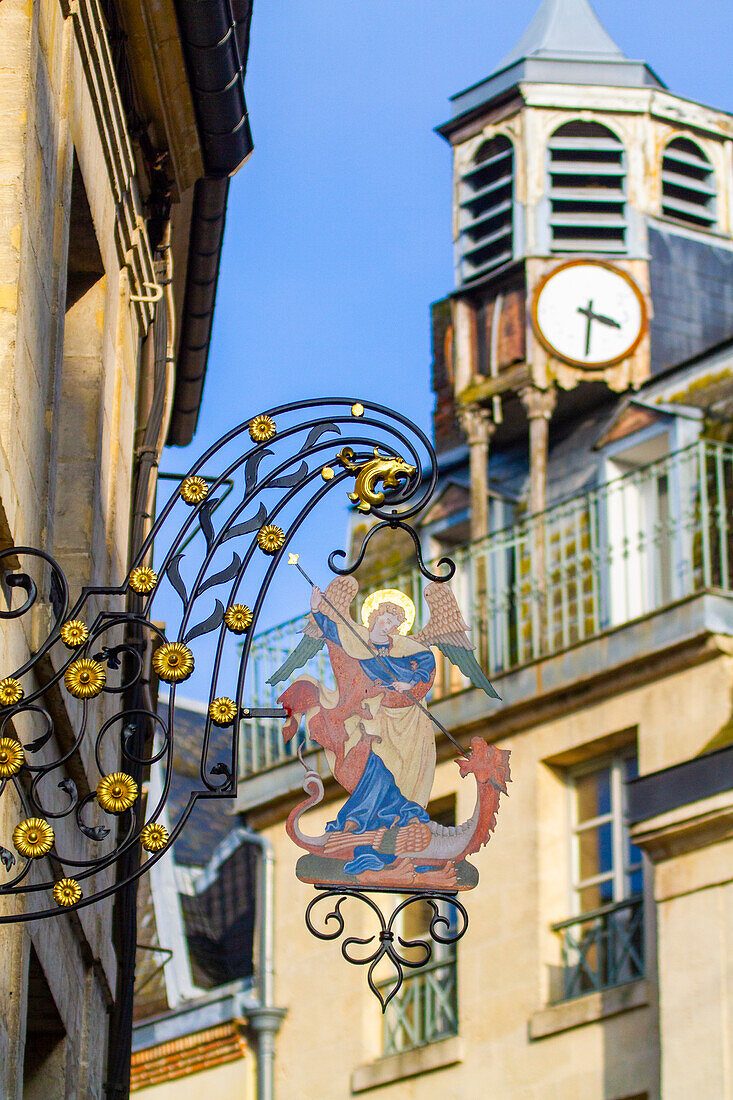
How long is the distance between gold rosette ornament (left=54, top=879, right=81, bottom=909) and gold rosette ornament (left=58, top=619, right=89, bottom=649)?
0.68 m

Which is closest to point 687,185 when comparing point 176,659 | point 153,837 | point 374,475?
point 374,475

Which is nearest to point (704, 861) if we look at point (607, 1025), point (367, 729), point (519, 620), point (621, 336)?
point (607, 1025)

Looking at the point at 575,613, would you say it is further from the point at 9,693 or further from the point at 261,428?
the point at 9,693

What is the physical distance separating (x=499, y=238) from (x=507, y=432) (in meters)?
2.20

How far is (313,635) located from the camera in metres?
7.27

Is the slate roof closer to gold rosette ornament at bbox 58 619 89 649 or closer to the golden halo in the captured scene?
the golden halo

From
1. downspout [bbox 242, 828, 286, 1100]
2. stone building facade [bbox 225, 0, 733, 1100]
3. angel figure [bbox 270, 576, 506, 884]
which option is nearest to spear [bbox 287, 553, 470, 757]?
angel figure [bbox 270, 576, 506, 884]

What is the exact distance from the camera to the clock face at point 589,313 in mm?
22750

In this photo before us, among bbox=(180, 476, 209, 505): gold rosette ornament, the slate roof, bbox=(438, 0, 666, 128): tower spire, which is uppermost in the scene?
bbox=(438, 0, 666, 128): tower spire

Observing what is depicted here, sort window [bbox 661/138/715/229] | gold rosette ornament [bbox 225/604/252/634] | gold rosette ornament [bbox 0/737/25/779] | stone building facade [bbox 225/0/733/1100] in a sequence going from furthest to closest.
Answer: window [bbox 661/138/715/229], stone building facade [bbox 225/0/733/1100], gold rosette ornament [bbox 225/604/252/634], gold rosette ornament [bbox 0/737/25/779]

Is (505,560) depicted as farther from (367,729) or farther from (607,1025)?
(367,729)

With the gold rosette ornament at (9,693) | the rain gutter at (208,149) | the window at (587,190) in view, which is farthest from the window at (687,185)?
the gold rosette ornament at (9,693)

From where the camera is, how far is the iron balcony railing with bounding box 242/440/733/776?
19.2 m

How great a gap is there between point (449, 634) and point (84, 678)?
124 cm
